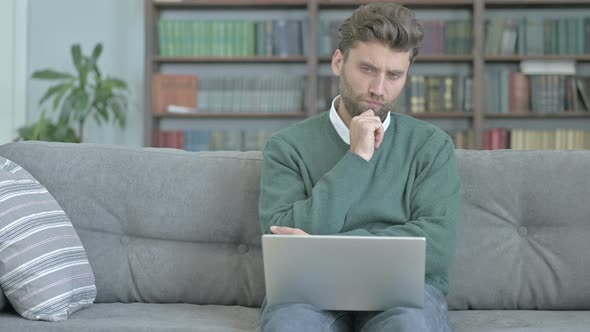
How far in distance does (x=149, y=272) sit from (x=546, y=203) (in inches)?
39.1

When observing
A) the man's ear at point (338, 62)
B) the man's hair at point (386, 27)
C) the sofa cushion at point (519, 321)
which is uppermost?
the man's hair at point (386, 27)

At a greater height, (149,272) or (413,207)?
(413,207)

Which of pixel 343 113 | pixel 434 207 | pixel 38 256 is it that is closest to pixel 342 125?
pixel 343 113

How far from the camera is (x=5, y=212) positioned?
1.77 metres

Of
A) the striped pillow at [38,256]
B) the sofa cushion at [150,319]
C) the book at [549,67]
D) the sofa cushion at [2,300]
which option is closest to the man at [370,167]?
the sofa cushion at [150,319]

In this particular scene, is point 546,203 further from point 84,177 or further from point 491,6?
point 491,6

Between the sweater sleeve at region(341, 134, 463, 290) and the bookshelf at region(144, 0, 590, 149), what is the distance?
2835mm

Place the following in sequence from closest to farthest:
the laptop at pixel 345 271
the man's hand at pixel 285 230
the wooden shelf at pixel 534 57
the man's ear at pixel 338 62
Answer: the laptop at pixel 345 271
the man's hand at pixel 285 230
the man's ear at pixel 338 62
the wooden shelf at pixel 534 57

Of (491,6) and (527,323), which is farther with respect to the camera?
(491,6)

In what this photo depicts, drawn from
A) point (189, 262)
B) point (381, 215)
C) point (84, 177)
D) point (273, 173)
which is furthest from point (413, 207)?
point (84, 177)

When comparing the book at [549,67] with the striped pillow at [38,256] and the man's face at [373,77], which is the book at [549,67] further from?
the striped pillow at [38,256]

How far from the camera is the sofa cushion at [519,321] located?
1.72 m

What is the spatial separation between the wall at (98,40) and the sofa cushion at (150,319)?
3145 mm

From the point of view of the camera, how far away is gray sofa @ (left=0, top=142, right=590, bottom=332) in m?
1.98
